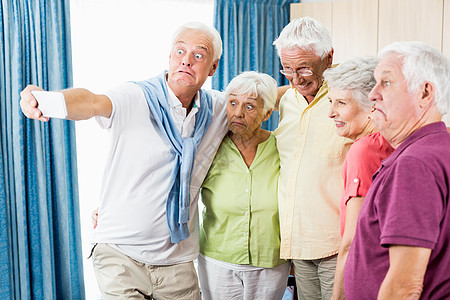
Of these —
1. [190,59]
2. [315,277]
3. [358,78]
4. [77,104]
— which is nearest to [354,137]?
[358,78]

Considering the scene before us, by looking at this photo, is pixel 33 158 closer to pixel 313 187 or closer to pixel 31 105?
pixel 31 105

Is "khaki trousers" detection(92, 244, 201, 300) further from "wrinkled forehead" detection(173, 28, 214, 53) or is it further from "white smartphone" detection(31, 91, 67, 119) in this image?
"wrinkled forehead" detection(173, 28, 214, 53)

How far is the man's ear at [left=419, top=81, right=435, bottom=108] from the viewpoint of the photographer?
3.55 ft

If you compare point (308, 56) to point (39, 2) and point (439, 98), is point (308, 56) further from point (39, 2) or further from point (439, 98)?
point (39, 2)

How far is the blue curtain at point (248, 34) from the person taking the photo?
12.2ft

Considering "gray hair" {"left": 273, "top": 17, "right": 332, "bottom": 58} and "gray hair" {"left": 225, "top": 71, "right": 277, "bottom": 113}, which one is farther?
"gray hair" {"left": 225, "top": 71, "right": 277, "bottom": 113}

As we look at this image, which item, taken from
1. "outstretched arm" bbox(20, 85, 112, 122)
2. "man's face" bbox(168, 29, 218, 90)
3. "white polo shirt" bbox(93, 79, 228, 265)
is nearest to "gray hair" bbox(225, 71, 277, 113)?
Answer: "man's face" bbox(168, 29, 218, 90)

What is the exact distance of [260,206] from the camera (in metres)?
1.94

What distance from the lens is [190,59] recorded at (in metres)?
1.88

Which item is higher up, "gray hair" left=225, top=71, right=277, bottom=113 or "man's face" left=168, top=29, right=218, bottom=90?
"man's face" left=168, top=29, right=218, bottom=90

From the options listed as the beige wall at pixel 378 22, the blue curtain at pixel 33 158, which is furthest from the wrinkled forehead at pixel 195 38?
the beige wall at pixel 378 22

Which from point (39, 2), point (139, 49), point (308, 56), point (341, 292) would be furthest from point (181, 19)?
point (341, 292)

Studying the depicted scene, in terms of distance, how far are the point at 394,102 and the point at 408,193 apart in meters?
0.25

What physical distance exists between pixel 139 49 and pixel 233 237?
6.53 feet
